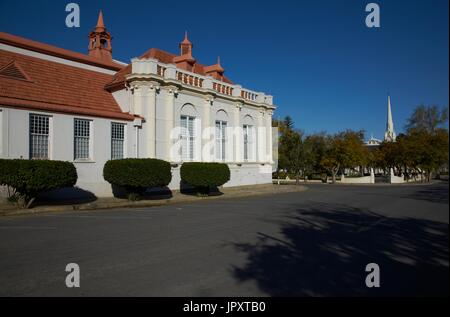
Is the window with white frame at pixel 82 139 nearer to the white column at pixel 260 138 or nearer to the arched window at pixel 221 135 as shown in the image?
the arched window at pixel 221 135

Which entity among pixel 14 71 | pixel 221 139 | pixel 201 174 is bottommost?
pixel 201 174

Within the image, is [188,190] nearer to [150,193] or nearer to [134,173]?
[150,193]

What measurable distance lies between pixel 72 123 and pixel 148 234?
11.8 m

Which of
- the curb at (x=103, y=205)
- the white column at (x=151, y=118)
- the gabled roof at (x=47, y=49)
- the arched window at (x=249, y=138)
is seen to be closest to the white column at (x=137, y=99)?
the white column at (x=151, y=118)

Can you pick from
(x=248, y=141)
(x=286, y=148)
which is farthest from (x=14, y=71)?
(x=286, y=148)

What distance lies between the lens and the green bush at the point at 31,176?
43.8ft

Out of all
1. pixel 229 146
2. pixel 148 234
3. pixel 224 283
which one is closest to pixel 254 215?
pixel 148 234

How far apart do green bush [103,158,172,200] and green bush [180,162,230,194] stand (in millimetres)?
3070

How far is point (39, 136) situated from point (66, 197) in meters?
3.43

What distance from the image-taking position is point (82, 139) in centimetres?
1941

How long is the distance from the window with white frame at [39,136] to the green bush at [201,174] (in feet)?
26.0

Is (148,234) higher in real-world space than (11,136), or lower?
A: lower
